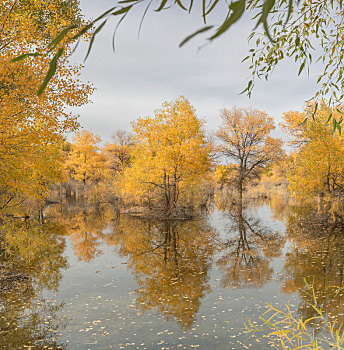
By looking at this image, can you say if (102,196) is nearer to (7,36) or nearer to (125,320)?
(7,36)

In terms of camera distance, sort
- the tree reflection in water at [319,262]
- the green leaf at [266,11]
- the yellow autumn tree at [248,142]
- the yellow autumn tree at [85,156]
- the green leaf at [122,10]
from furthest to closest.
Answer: the yellow autumn tree at [85,156], the yellow autumn tree at [248,142], the tree reflection in water at [319,262], the green leaf at [122,10], the green leaf at [266,11]

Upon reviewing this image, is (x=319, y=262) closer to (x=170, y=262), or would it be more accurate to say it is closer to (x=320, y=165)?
(x=170, y=262)

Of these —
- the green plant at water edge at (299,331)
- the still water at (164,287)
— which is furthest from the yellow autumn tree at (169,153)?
the green plant at water edge at (299,331)

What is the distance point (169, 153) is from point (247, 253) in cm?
1154

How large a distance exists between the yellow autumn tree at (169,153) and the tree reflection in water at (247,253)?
214 inches

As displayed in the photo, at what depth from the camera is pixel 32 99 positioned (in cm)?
1066

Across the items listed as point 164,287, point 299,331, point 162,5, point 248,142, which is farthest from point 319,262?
point 248,142

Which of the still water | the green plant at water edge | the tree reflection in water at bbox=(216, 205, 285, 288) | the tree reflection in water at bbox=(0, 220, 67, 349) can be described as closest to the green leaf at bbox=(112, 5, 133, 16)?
the green plant at water edge

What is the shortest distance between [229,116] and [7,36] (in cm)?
2918

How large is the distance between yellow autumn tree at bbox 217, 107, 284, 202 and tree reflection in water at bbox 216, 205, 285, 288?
14.4m

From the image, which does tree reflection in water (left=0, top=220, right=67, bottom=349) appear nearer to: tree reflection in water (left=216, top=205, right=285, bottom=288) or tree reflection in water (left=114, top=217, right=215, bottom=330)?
tree reflection in water (left=114, top=217, right=215, bottom=330)

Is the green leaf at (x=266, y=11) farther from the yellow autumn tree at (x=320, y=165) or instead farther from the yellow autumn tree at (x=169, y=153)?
the yellow autumn tree at (x=169, y=153)

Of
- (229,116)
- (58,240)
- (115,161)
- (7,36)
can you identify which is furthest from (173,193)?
(115,161)

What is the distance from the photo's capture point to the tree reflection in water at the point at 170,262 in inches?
344
